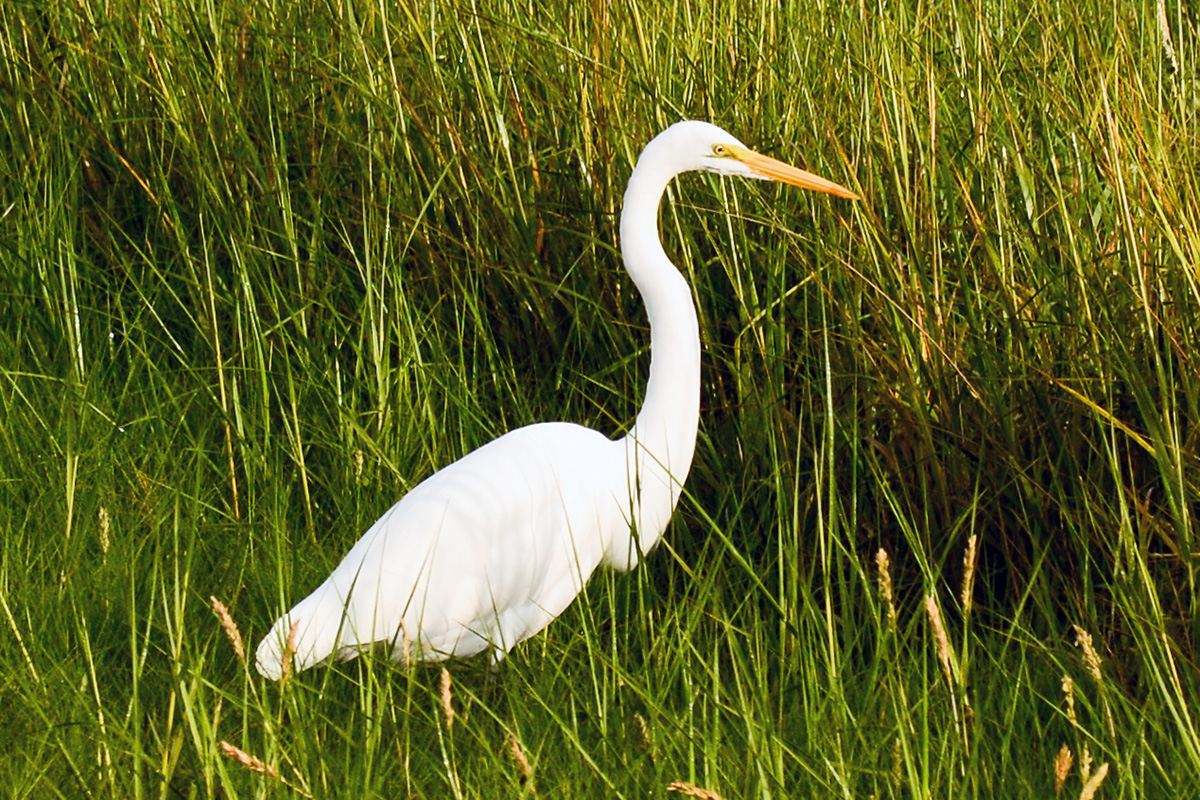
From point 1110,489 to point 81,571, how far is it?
1667 mm

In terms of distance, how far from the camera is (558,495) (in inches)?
91.5

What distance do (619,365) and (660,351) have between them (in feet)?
1.05

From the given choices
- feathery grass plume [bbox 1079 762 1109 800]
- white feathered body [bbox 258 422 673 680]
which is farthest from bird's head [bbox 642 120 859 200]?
feathery grass plume [bbox 1079 762 1109 800]

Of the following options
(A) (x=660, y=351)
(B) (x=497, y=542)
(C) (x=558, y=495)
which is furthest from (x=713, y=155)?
(B) (x=497, y=542)

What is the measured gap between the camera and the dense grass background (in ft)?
5.81

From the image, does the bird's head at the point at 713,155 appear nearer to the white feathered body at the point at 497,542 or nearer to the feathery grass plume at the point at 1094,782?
the white feathered body at the point at 497,542

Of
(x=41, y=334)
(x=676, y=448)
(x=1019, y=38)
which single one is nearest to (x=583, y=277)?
(x=676, y=448)

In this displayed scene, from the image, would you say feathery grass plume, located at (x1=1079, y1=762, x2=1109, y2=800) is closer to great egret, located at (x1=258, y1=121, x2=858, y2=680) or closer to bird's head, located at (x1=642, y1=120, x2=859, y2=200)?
great egret, located at (x1=258, y1=121, x2=858, y2=680)

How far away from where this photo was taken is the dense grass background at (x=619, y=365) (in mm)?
1771

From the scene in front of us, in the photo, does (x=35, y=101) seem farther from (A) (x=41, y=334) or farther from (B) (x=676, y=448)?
(B) (x=676, y=448)

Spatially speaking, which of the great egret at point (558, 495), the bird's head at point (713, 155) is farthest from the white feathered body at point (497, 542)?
the bird's head at point (713, 155)

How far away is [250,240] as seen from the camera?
292 centimetres

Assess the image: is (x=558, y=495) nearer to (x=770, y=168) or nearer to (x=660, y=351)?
(x=660, y=351)

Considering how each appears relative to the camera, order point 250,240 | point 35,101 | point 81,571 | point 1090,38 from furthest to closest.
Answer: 1. point 35,101
2. point 250,240
3. point 1090,38
4. point 81,571
